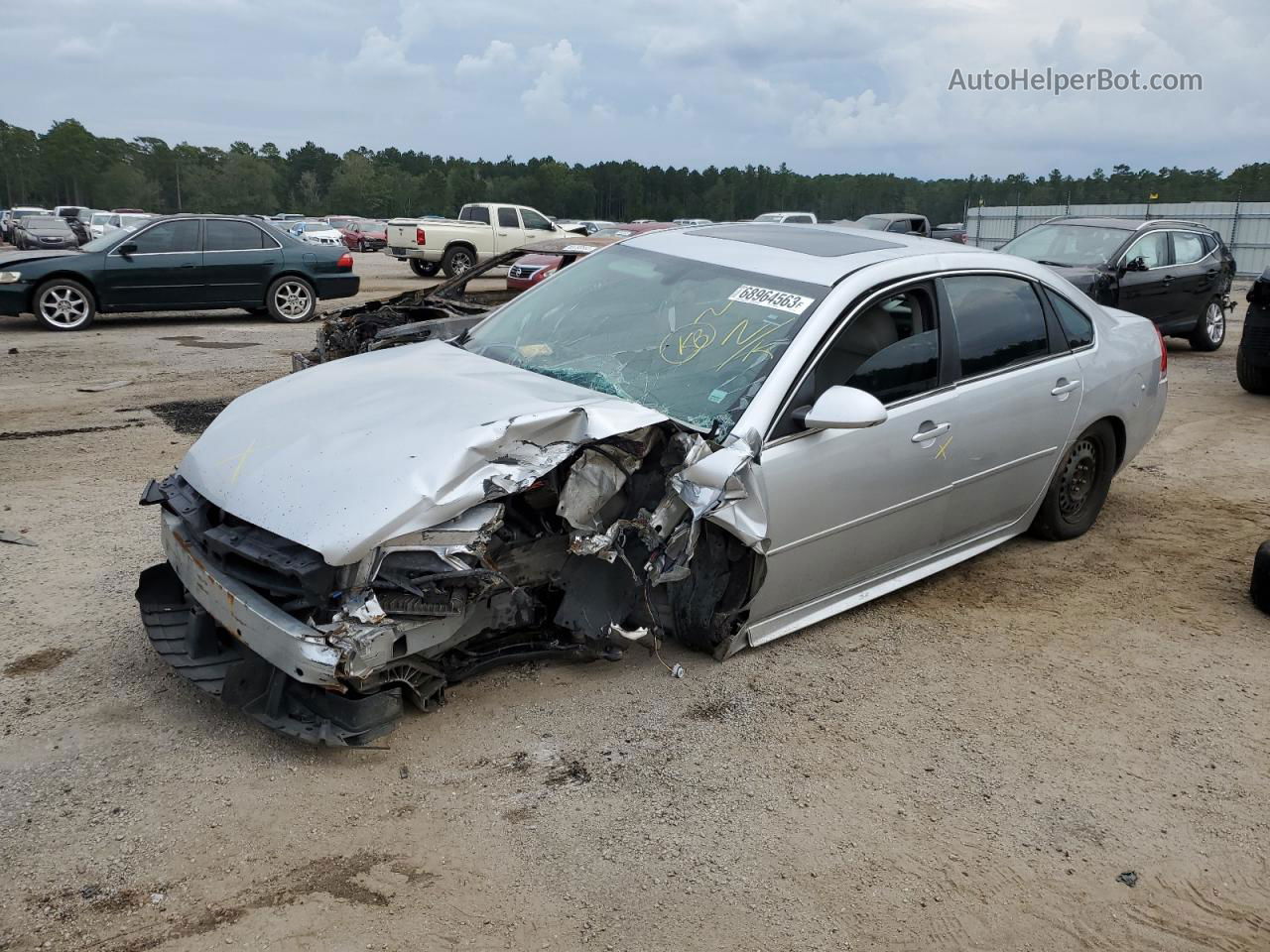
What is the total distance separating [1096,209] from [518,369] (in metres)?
34.7

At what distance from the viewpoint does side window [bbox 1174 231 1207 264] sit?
1235cm

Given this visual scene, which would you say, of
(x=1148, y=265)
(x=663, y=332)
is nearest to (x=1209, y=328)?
(x=1148, y=265)

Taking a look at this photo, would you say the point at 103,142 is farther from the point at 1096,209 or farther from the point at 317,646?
the point at 317,646

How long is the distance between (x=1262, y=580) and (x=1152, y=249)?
855 cm

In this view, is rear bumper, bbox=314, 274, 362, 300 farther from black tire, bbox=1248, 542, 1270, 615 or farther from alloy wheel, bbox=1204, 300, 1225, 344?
black tire, bbox=1248, 542, 1270, 615

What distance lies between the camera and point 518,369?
4227 millimetres

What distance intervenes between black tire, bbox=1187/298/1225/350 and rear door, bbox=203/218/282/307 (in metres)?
12.3

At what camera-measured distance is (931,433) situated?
4.30 m

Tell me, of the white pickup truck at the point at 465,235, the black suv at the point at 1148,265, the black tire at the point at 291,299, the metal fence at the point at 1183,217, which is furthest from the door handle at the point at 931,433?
the metal fence at the point at 1183,217

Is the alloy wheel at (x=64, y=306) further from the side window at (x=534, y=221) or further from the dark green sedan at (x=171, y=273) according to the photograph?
the side window at (x=534, y=221)

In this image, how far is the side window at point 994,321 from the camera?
15.0ft

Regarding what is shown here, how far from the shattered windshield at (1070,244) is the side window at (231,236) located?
9.79 metres

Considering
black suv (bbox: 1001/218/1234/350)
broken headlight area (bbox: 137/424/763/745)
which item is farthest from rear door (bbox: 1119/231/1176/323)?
broken headlight area (bbox: 137/424/763/745)

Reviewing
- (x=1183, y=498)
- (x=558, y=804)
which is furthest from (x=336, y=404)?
(x=1183, y=498)
